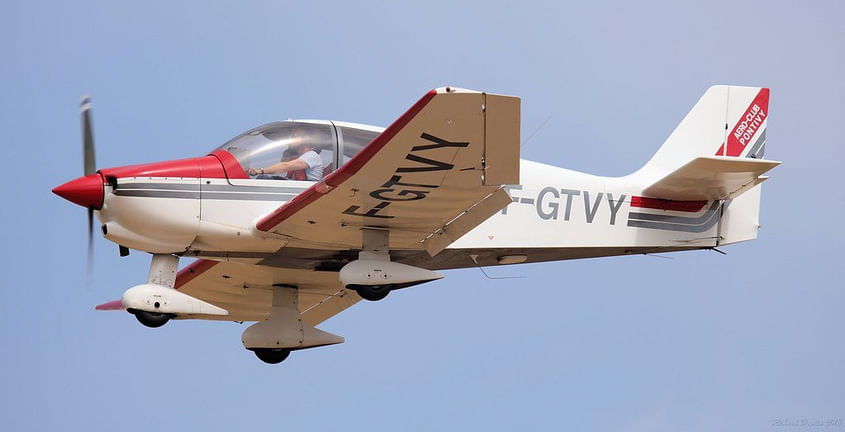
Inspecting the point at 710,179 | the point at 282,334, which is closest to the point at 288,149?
the point at 282,334

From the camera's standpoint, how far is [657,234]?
1467 centimetres

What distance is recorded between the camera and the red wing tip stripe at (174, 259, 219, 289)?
15.2 m

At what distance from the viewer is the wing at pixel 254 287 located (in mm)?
15011

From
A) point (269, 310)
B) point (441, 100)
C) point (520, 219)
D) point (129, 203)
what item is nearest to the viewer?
point (441, 100)

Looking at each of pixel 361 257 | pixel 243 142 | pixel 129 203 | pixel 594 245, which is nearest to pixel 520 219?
pixel 594 245

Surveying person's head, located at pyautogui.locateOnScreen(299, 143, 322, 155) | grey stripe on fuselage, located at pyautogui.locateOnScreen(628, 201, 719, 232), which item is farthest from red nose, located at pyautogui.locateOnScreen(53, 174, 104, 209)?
grey stripe on fuselage, located at pyautogui.locateOnScreen(628, 201, 719, 232)

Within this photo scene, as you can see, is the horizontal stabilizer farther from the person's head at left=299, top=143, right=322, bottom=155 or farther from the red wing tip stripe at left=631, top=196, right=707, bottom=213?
the person's head at left=299, top=143, right=322, bottom=155

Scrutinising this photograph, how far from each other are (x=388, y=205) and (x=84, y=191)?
307 centimetres

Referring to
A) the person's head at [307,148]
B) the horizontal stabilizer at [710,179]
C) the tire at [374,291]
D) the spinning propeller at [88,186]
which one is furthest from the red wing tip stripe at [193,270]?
the horizontal stabilizer at [710,179]

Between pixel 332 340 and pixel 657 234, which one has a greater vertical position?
pixel 657 234

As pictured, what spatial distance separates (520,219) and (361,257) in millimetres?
2030

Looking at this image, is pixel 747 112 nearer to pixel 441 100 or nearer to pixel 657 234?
pixel 657 234

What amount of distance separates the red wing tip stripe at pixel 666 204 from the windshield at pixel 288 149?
3852 mm

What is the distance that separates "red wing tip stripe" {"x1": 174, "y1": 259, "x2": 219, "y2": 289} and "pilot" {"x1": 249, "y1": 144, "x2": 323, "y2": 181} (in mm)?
2492
